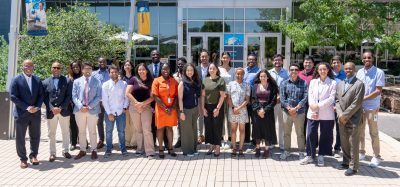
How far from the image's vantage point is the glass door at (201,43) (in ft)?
76.7

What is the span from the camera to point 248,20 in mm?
23484

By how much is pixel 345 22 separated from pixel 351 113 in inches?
350

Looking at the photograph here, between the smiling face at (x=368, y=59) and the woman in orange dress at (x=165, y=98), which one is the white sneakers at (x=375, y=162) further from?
the woman in orange dress at (x=165, y=98)

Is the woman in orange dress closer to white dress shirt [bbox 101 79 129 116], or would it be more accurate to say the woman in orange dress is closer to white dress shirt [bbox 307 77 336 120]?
white dress shirt [bbox 101 79 129 116]

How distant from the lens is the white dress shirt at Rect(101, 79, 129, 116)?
8.07m

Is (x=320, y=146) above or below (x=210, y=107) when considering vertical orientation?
below

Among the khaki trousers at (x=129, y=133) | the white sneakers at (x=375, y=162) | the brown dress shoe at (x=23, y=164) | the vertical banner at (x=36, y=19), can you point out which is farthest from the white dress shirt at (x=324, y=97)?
the vertical banner at (x=36, y=19)

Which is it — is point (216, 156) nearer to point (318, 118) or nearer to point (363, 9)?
point (318, 118)

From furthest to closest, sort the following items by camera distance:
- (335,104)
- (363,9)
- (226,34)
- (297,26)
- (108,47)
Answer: (226,34)
(297,26)
(363,9)
(108,47)
(335,104)

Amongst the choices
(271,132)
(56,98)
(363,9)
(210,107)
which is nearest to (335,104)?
(271,132)

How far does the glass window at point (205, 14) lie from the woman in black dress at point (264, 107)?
16.0 metres

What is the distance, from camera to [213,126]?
26.8 ft

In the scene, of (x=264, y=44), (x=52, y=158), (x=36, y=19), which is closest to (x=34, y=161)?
(x=52, y=158)

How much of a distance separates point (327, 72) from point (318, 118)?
810mm
